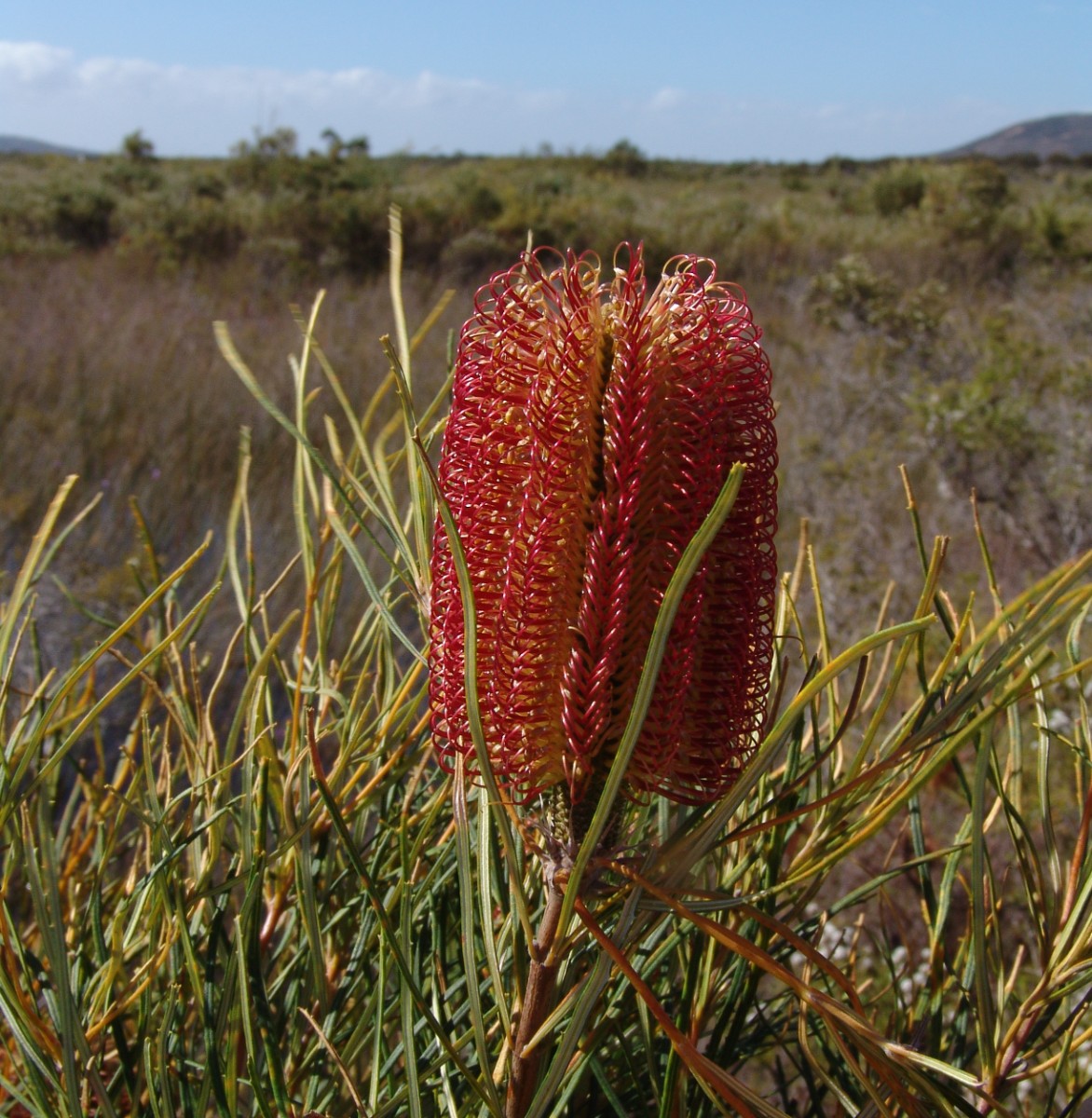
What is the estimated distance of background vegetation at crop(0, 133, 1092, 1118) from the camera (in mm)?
424

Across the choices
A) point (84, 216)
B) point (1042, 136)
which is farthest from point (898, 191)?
point (1042, 136)

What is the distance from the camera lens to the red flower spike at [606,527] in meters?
0.40

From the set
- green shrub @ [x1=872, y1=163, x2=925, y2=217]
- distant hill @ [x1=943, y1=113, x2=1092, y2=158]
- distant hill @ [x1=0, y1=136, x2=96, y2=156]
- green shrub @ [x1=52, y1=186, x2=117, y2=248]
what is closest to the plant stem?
green shrub @ [x1=52, y1=186, x2=117, y2=248]

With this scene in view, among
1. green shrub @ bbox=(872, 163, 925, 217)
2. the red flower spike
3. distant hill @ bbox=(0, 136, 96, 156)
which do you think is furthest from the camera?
A: distant hill @ bbox=(0, 136, 96, 156)

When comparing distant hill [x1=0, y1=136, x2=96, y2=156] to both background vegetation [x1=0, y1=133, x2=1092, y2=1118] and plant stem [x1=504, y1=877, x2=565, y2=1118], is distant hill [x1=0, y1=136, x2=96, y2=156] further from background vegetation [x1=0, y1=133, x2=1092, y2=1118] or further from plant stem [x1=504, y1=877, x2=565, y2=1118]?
plant stem [x1=504, y1=877, x2=565, y2=1118]

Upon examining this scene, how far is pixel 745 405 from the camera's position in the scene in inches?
16.8

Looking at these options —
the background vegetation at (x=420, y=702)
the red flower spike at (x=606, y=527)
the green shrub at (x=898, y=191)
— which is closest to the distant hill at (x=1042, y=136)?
the green shrub at (x=898, y=191)

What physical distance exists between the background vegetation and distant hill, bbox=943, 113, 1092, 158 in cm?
1866

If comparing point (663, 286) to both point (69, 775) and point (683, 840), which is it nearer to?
point (683, 840)

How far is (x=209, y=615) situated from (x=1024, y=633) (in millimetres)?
2393

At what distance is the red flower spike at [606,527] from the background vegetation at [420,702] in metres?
0.04

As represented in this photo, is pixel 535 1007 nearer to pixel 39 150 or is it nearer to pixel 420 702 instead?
pixel 420 702

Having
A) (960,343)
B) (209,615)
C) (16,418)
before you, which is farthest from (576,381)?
(960,343)

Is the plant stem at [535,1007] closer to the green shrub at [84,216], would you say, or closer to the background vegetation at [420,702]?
Result: the background vegetation at [420,702]
